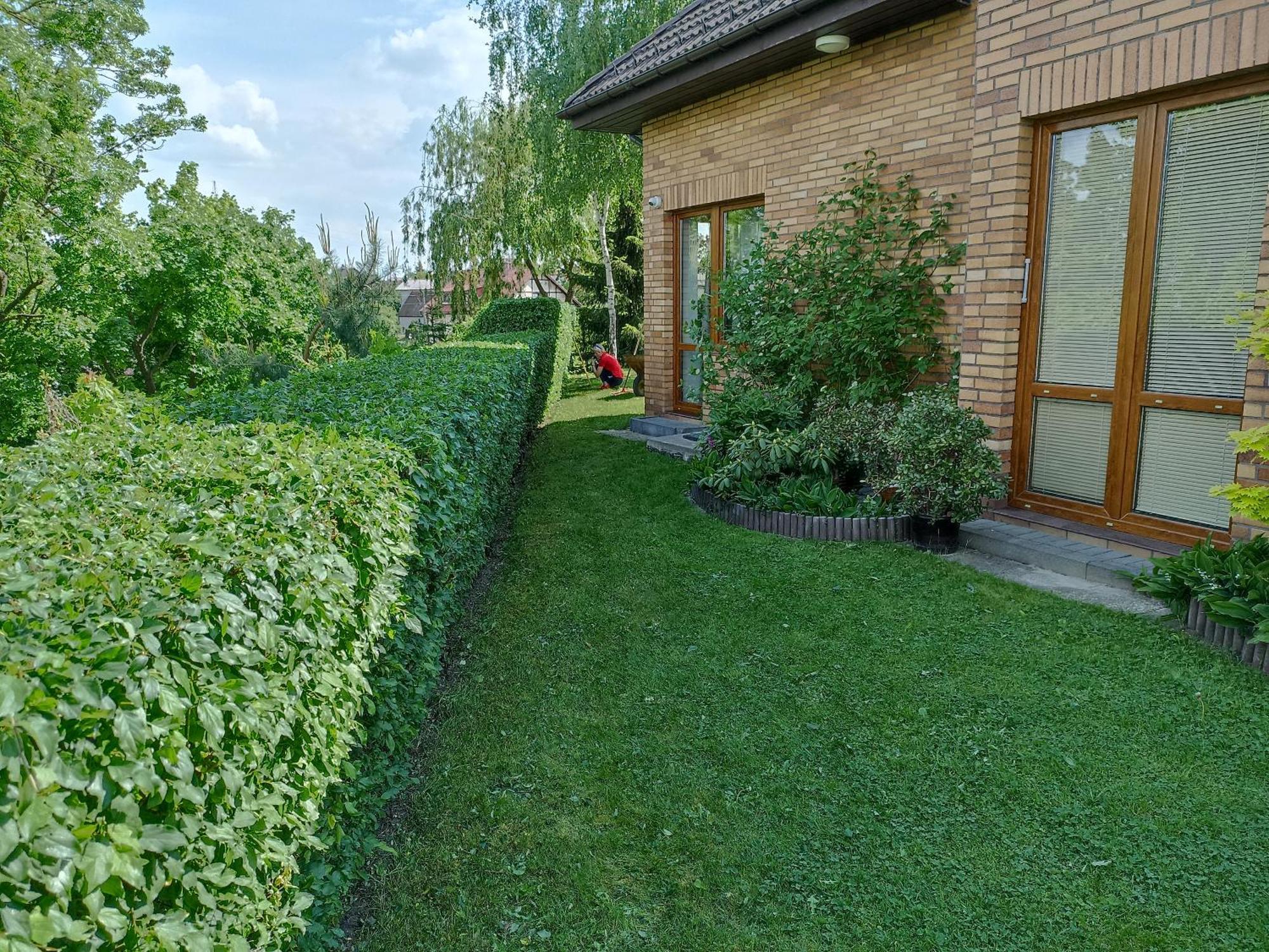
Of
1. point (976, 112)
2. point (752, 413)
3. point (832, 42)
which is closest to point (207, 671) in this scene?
point (976, 112)

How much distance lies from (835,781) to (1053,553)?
2757 millimetres

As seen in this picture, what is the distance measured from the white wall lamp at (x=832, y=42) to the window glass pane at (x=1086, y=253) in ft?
8.26

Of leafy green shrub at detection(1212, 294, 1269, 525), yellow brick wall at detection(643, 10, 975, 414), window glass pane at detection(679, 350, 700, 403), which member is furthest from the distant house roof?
leafy green shrub at detection(1212, 294, 1269, 525)

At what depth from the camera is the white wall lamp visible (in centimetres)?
707

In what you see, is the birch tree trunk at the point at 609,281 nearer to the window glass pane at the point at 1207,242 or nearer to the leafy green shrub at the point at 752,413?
the leafy green shrub at the point at 752,413

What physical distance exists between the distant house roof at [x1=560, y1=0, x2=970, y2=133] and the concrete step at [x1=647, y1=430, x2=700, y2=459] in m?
3.70

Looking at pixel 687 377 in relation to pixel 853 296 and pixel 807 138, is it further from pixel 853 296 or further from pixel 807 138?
pixel 853 296

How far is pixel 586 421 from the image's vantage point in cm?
1244

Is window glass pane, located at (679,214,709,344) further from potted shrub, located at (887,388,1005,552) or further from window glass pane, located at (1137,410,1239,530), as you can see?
window glass pane, located at (1137,410,1239,530)

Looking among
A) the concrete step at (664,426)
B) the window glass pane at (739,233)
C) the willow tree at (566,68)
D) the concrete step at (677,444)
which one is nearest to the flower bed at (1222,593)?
the concrete step at (677,444)

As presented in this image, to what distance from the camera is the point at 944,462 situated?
A: 17.7 feet

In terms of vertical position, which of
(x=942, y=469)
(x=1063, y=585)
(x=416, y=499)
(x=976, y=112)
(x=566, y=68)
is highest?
(x=566, y=68)

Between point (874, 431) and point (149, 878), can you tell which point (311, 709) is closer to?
point (149, 878)

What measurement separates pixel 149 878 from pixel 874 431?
5.67m
